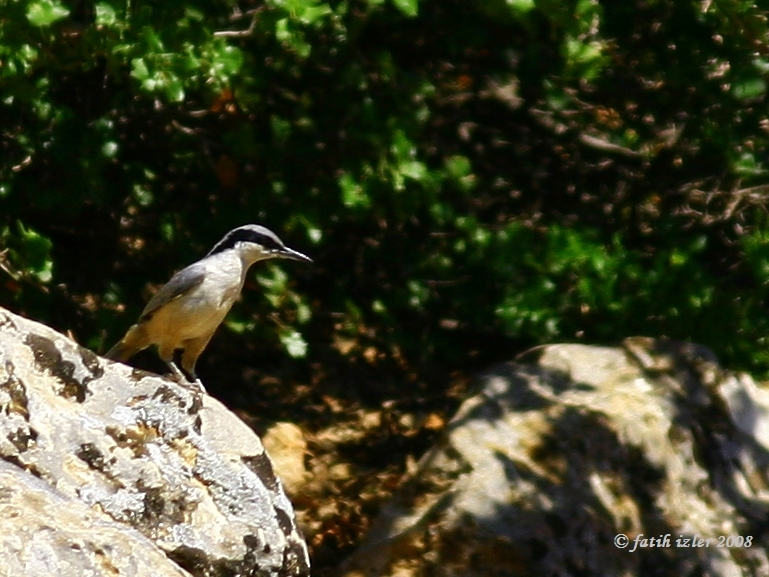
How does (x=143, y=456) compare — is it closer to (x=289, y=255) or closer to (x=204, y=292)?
(x=204, y=292)

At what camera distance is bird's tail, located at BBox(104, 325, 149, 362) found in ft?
21.1

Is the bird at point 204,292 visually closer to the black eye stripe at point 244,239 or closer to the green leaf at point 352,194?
the black eye stripe at point 244,239

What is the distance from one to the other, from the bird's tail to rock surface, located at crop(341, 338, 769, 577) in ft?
4.95

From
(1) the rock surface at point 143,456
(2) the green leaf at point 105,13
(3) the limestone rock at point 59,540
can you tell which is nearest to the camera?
(3) the limestone rock at point 59,540

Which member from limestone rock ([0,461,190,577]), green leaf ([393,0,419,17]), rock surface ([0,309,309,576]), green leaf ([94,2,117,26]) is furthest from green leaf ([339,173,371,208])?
limestone rock ([0,461,190,577])

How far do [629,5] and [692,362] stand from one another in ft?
6.46

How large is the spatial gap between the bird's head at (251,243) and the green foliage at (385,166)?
0.89ft

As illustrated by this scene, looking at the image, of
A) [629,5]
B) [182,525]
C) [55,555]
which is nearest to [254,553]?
[182,525]

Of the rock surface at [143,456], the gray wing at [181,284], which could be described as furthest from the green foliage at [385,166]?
the rock surface at [143,456]

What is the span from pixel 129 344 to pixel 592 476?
2.42m

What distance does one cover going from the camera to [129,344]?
6.50m

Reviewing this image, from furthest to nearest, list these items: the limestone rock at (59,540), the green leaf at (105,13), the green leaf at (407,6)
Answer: the green leaf at (407,6) → the green leaf at (105,13) → the limestone rock at (59,540)

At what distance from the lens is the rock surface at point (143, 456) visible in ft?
14.1

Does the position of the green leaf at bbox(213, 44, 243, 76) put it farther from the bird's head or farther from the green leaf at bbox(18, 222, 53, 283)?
the green leaf at bbox(18, 222, 53, 283)
